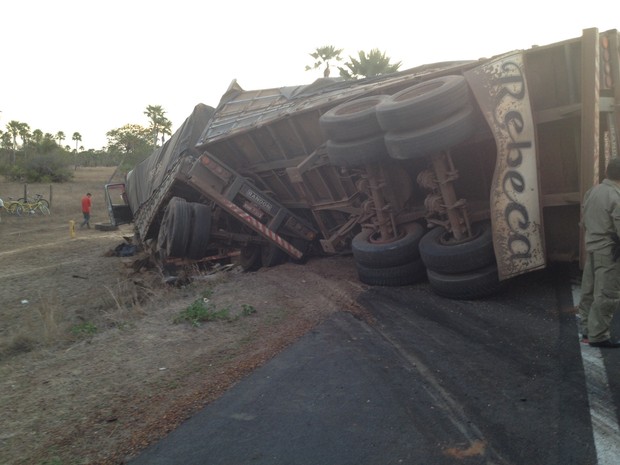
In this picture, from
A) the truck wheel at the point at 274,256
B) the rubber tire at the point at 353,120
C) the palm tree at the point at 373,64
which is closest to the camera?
the rubber tire at the point at 353,120

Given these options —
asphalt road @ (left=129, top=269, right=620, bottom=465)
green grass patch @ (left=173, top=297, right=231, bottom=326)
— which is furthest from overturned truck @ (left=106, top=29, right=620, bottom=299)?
green grass patch @ (left=173, top=297, right=231, bottom=326)

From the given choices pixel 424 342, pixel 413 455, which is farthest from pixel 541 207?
pixel 413 455

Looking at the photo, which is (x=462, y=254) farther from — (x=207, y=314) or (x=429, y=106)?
(x=207, y=314)

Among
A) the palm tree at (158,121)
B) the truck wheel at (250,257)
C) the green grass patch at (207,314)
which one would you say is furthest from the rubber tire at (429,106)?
the palm tree at (158,121)

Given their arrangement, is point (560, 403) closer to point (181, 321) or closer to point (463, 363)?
point (463, 363)

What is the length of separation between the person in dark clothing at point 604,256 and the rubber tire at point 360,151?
236 centimetres

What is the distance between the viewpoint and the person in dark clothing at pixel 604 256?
4188 millimetres

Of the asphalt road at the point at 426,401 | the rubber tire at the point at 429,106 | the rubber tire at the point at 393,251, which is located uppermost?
the rubber tire at the point at 429,106

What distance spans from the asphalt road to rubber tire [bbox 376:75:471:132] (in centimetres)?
189

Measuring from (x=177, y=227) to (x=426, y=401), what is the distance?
6.35m

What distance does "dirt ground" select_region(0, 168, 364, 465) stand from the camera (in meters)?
3.66

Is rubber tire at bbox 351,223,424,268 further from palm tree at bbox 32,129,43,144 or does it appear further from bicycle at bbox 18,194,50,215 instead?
palm tree at bbox 32,129,43,144

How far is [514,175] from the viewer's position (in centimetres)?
529

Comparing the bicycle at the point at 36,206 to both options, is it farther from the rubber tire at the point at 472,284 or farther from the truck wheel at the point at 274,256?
the rubber tire at the point at 472,284
